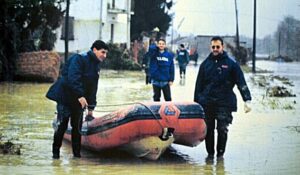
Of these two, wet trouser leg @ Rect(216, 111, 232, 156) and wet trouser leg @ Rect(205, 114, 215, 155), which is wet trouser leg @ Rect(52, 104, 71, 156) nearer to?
wet trouser leg @ Rect(205, 114, 215, 155)

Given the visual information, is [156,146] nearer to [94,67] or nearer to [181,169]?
[181,169]

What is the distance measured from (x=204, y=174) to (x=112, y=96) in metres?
11.6

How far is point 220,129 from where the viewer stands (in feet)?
31.4

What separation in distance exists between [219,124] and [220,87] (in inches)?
18.4

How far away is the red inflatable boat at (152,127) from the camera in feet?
29.3

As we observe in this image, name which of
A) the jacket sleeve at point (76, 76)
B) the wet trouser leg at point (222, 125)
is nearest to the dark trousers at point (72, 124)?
the jacket sleeve at point (76, 76)

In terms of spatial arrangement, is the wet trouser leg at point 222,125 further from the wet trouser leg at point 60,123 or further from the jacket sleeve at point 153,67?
the jacket sleeve at point 153,67

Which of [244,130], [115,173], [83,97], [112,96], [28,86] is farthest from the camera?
[28,86]

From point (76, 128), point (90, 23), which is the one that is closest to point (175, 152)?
point (76, 128)

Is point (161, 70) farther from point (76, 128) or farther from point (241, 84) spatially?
point (76, 128)

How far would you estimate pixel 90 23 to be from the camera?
4525 cm

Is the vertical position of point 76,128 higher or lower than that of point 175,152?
higher

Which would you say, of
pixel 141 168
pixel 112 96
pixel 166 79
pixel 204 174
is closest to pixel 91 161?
pixel 141 168

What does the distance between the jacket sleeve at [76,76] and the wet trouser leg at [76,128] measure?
28 cm
